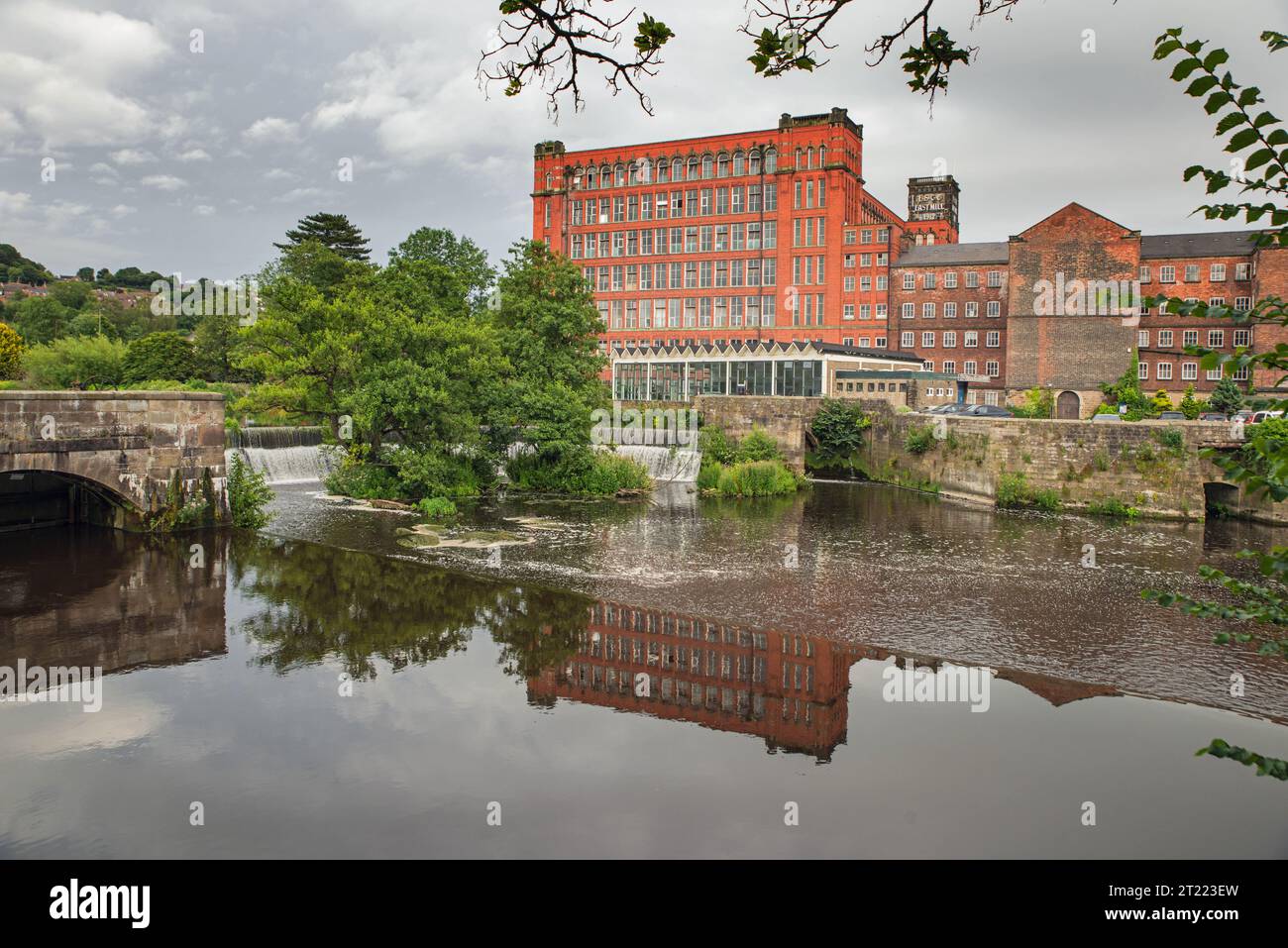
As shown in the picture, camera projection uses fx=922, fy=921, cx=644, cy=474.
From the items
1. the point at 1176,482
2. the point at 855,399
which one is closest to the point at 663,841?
the point at 1176,482

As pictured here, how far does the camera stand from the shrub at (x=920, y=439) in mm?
38000

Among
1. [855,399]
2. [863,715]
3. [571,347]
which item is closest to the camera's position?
[863,715]

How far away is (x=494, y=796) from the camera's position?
8.91m

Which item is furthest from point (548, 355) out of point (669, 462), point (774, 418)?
point (774, 418)

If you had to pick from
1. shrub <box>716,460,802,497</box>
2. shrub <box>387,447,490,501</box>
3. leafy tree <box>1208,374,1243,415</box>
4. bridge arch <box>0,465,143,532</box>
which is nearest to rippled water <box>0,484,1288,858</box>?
bridge arch <box>0,465,143,532</box>

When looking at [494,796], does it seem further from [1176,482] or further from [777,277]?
[777,277]

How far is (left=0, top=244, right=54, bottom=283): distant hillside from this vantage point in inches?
5394

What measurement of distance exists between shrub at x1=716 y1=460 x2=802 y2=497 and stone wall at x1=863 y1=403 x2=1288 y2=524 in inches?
247

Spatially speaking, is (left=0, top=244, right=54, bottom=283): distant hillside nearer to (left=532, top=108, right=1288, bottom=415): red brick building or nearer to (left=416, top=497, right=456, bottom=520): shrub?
(left=532, top=108, right=1288, bottom=415): red brick building

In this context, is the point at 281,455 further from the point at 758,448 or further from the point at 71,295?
the point at 71,295

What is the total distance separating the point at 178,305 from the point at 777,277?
208 ft

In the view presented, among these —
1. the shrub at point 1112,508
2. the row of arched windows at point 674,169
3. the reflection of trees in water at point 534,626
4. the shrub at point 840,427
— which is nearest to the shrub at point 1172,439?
the shrub at point 1112,508

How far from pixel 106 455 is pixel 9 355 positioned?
44372mm

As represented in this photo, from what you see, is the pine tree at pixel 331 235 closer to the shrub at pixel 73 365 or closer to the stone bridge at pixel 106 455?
the shrub at pixel 73 365
